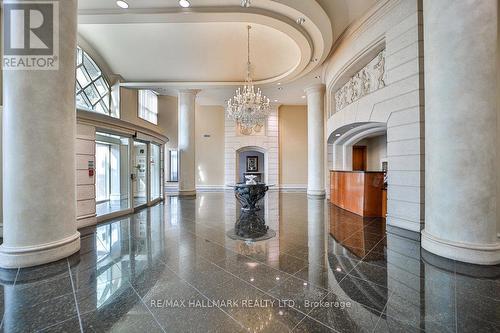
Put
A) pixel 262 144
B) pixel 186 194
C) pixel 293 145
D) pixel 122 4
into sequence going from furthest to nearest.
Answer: pixel 293 145 < pixel 262 144 < pixel 186 194 < pixel 122 4

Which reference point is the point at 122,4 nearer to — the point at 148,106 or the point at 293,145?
the point at 148,106

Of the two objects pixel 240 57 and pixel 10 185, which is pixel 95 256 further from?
pixel 240 57

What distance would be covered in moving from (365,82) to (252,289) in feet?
18.5

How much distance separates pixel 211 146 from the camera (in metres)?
12.6

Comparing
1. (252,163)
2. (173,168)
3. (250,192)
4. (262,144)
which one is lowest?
(250,192)

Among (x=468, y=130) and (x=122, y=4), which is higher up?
(x=122, y=4)

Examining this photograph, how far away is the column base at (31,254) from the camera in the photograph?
2.62m

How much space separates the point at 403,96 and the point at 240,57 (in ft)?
16.7

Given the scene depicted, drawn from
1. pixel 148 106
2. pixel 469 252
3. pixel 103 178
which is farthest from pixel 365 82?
pixel 148 106

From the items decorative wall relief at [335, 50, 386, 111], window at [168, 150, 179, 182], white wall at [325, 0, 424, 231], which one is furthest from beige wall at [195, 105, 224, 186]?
white wall at [325, 0, 424, 231]

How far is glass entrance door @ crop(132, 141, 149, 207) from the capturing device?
6.33m

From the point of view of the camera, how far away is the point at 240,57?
719 cm

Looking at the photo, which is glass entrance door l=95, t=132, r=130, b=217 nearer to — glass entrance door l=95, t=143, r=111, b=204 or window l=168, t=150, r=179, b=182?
glass entrance door l=95, t=143, r=111, b=204

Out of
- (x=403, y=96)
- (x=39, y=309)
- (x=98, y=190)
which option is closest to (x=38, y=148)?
(x=39, y=309)
